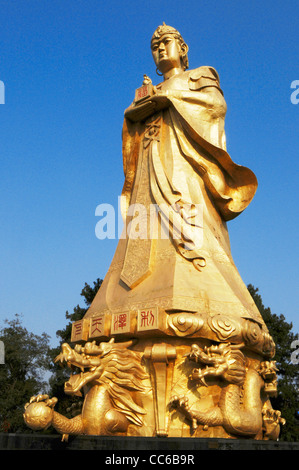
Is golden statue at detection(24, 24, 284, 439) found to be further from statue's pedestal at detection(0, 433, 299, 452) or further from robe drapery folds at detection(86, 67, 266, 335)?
statue's pedestal at detection(0, 433, 299, 452)

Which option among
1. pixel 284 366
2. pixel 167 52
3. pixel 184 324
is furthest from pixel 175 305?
pixel 284 366

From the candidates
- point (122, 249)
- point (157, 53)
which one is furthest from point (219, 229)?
point (157, 53)

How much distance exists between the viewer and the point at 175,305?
283 inches

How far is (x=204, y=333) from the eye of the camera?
7.11 m

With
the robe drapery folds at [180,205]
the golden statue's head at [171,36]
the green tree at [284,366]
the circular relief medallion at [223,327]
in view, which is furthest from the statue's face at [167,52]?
the green tree at [284,366]

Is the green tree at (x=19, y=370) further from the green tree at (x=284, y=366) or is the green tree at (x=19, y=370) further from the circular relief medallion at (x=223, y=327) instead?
the circular relief medallion at (x=223, y=327)

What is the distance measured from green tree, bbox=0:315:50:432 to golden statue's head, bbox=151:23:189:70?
568 inches

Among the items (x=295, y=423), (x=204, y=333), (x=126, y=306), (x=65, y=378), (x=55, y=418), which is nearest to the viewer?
(x=55, y=418)

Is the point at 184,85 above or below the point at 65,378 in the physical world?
above

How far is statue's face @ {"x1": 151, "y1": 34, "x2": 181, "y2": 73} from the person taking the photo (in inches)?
394

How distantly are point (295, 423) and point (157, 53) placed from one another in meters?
13.3

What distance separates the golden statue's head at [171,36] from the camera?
33.1ft

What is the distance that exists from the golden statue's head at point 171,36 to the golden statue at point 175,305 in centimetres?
10
